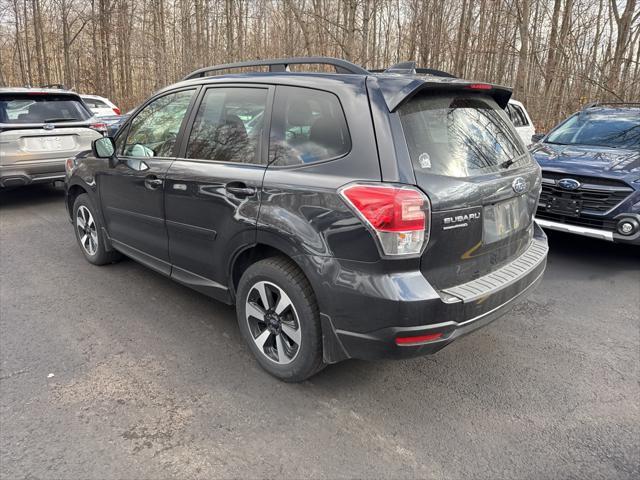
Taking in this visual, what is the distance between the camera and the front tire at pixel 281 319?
2.71m

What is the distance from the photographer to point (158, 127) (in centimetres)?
390

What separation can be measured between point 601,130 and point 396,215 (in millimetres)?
5450

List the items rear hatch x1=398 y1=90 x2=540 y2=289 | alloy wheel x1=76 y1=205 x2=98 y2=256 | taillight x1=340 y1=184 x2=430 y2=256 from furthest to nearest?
alloy wheel x1=76 y1=205 x2=98 y2=256 → rear hatch x1=398 y1=90 x2=540 y2=289 → taillight x1=340 y1=184 x2=430 y2=256

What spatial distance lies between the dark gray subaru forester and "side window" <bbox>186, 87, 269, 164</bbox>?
11 mm

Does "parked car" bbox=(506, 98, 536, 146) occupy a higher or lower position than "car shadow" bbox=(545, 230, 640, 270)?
higher

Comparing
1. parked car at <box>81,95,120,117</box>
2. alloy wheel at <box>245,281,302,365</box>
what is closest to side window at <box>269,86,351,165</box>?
alloy wheel at <box>245,281,302,365</box>

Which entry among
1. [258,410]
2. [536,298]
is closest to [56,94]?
[258,410]

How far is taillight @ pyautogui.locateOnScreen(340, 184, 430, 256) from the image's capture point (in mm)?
2342

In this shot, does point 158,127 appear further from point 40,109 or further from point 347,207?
point 40,109

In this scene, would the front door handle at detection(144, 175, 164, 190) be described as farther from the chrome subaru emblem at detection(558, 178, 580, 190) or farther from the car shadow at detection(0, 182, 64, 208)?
the car shadow at detection(0, 182, 64, 208)

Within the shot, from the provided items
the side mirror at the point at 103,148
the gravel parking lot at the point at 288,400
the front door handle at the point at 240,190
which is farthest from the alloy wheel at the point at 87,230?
the front door handle at the point at 240,190

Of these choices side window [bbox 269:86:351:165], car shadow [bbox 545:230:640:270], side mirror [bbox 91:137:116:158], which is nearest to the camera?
side window [bbox 269:86:351:165]

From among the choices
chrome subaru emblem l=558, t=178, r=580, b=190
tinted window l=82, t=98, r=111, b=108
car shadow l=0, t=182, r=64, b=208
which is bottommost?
car shadow l=0, t=182, r=64, b=208

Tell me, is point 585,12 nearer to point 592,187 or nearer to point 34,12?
point 592,187
